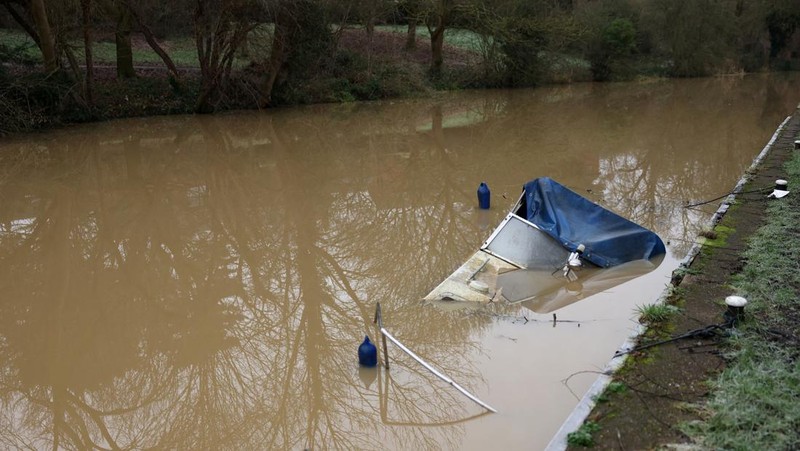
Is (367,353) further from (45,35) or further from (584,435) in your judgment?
(45,35)

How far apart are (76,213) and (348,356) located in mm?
7171

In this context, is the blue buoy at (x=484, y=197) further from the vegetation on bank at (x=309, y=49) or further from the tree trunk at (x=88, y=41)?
the tree trunk at (x=88, y=41)

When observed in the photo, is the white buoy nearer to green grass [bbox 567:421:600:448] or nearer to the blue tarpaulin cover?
the blue tarpaulin cover

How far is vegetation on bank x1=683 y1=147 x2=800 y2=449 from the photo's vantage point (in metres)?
3.89

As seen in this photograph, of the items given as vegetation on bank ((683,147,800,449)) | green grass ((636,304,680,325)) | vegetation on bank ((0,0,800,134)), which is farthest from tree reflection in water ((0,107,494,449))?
vegetation on bank ((0,0,800,134))

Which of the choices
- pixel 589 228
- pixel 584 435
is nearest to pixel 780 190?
pixel 589 228

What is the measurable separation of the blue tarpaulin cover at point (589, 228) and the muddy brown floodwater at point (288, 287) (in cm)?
50

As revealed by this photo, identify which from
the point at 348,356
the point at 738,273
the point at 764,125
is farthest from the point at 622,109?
the point at 348,356

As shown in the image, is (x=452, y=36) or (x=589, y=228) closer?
(x=589, y=228)

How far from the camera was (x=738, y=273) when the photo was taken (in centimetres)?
680

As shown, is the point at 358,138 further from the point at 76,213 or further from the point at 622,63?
the point at 622,63

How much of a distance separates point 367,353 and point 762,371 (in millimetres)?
3071

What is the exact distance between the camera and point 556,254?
841 cm

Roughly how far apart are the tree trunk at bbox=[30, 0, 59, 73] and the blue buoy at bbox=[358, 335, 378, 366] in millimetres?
16845
